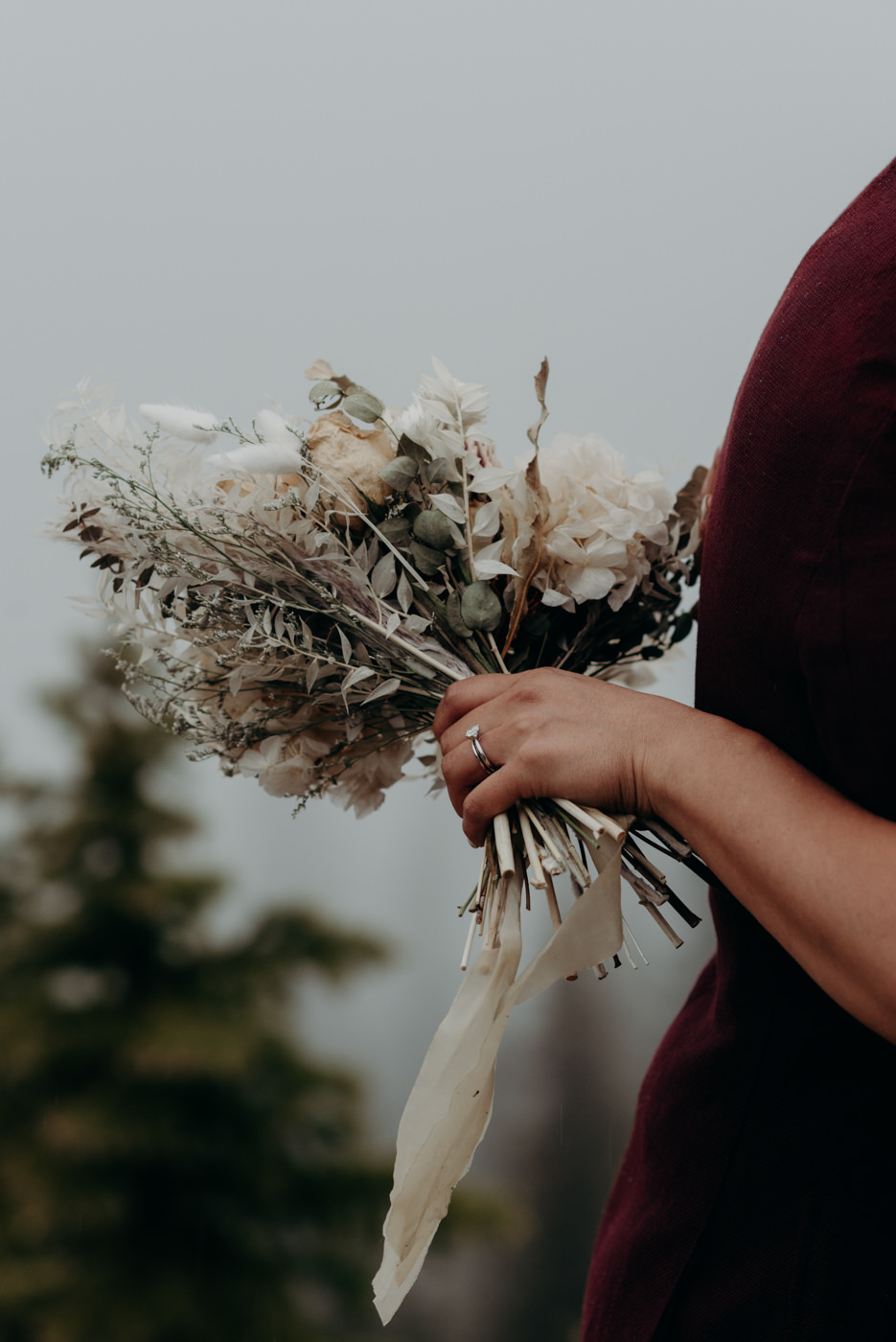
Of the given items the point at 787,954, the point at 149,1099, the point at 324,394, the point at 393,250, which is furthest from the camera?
the point at 393,250

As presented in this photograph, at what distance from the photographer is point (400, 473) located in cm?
65

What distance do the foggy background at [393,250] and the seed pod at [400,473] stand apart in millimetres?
1488

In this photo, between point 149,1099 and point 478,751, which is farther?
point 149,1099

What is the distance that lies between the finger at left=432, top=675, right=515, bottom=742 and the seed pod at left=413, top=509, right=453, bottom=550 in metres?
0.10

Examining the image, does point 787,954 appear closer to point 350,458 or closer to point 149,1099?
point 350,458

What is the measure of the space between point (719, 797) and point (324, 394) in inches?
15.6

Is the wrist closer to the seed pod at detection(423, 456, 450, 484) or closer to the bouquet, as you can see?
the bouquet

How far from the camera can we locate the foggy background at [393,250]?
6.77 ft

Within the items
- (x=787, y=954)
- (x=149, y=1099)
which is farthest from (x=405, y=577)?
(x=149, y=1099)

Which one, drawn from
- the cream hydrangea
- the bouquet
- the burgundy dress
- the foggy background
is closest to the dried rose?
the bouquet

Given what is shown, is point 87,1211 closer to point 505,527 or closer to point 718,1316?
point 718,1316

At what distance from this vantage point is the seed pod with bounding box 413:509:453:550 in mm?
646

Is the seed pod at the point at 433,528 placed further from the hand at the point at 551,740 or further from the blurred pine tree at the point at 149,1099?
the blurred pine tree at the point at 149,1099

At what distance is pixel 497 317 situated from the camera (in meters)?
Answer: 2.14
